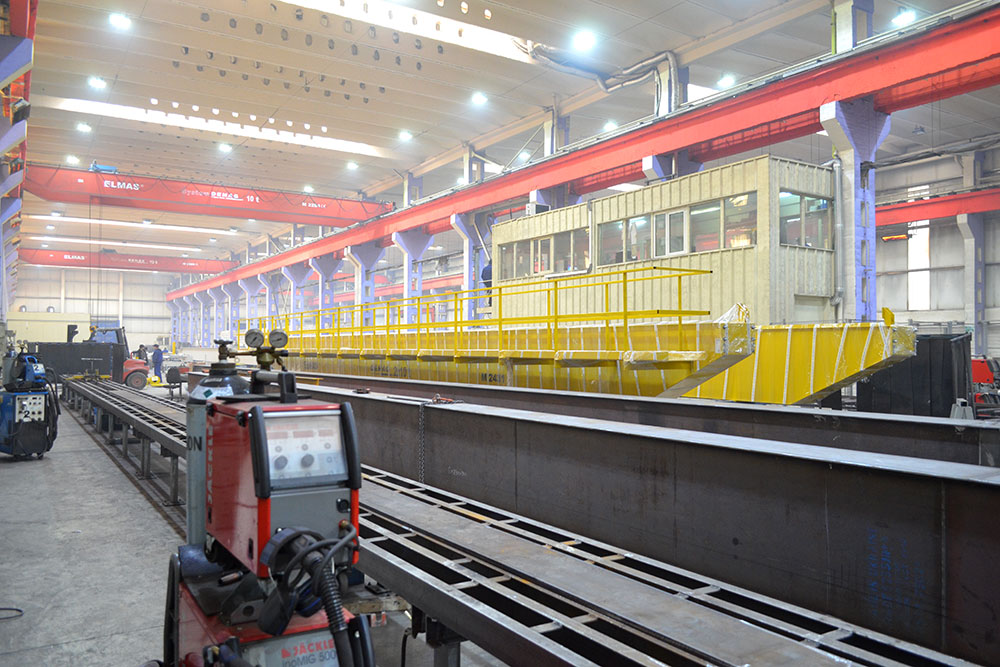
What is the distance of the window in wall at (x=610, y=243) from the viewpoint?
12.8 metres

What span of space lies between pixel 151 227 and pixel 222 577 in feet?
131

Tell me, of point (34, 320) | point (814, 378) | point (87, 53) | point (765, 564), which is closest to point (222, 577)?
point (765, 564)

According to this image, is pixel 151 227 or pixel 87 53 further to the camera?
pixel 151 227

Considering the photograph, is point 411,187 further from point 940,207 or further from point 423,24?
point 940,207

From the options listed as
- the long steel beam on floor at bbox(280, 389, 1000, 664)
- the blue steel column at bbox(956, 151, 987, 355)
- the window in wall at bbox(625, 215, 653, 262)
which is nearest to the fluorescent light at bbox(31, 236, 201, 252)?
the window in wall at bbox(625, 215, 653, 262)

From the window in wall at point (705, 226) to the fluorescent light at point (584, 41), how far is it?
666 cm

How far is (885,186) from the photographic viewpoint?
86.7 feet

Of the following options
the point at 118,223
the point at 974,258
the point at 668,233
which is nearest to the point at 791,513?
the point at 668,233

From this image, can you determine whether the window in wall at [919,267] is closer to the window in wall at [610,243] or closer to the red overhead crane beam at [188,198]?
the window in wall at [610,243]

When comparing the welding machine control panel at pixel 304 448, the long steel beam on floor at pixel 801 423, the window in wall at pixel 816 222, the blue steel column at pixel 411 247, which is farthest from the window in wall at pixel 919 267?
the welding machine control panel at pixel 304 448

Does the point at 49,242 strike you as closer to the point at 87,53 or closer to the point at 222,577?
the point at 87,53

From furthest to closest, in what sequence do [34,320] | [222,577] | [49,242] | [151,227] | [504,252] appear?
[49,242] < [151,227] < [34,320] < [504,252] < [222,577]

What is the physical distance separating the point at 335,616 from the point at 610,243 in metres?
11.4

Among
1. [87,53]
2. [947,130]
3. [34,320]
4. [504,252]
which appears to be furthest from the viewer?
[34,320]
